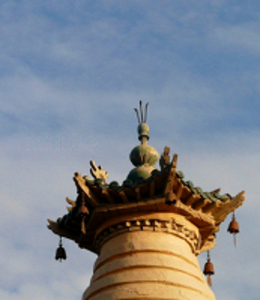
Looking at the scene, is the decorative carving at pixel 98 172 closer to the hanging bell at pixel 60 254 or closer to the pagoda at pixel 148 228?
the pagoda at pixel 148 228

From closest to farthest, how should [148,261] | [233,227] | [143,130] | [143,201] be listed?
1. [148,261]
2. [143,201]
3. [233,227]
4. [143,130]

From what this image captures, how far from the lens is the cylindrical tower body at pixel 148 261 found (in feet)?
41.6

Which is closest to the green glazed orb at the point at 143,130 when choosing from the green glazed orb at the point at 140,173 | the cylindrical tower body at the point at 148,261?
the green glazed orb at the point at 140,173

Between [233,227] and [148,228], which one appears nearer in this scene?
[148,228]

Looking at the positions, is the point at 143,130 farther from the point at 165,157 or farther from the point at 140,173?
the point at 165,157

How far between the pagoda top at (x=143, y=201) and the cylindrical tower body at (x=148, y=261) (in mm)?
234

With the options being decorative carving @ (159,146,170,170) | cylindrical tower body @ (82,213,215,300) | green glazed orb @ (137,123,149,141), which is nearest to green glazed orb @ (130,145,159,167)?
green glazed orb @ (137,123,149,141)

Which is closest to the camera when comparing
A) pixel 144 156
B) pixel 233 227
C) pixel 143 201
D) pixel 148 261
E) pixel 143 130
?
pixel 148 261

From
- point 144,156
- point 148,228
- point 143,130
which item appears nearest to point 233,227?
point 148,228

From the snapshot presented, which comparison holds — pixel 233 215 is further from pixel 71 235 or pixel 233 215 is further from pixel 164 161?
pixel 71 235

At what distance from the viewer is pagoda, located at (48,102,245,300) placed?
42.2ft

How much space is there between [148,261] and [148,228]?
0.86 m

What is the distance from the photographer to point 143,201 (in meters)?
13.7

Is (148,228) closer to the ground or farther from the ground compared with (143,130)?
closer to the ground
